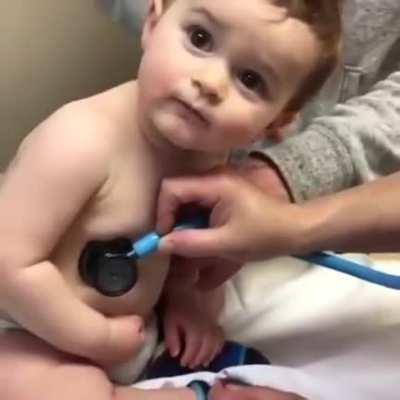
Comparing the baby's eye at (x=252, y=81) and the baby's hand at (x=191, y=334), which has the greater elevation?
the baby's eye at (x=252, y=81)

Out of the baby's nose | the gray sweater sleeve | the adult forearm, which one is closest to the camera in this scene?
the baby's nose

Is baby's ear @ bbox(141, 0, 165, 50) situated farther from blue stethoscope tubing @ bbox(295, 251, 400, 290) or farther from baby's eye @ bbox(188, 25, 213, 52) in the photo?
blue stethoscope tubing @ bbox(295, 251, 400, 290)

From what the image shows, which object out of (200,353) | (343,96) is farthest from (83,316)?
(343,96)

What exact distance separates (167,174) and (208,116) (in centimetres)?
10

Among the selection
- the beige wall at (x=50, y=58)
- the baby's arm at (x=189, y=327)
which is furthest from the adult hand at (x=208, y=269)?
the beige wall at (x=50, y=58)

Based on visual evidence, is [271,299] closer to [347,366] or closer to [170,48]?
[347,366]

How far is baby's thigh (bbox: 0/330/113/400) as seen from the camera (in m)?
0.88

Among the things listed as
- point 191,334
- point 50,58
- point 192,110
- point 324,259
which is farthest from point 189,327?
point 50,58

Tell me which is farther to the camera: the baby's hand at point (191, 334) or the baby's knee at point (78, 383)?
the baby's hand at point (191, 334)

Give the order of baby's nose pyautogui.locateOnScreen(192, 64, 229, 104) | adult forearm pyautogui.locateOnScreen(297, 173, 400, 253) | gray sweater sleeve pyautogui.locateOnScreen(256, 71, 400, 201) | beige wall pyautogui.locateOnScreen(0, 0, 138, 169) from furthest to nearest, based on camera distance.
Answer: beige wall pyautogui.locateOnScreen(0, 0, 138, 169) < gray sweater sleeve pyautogui.locateOnScreen(256, 71, 400, 201) < adult forearm pyautogui.locateOnScreen(297, 173, 400, 253) < baby's nose pyautogui.locateOnScreen(192, 64, 229, 104)

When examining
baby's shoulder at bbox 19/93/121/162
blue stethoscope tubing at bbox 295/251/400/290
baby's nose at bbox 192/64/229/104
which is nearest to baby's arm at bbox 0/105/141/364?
baby's shoulder at bbox 19/93/121/162

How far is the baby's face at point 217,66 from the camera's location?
82 centimetres

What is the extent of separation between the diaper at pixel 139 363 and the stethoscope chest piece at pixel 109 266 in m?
0.09

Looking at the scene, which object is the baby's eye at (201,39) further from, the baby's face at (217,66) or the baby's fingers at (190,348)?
the baby's fingers at (190,348)
